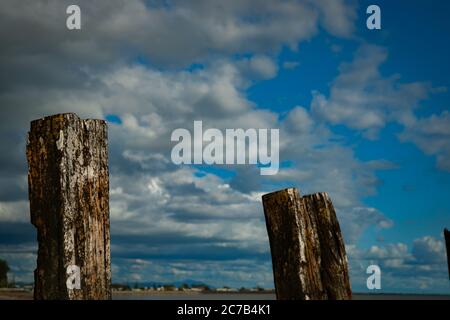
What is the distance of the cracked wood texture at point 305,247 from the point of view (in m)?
8.02

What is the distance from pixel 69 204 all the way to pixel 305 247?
2.99m

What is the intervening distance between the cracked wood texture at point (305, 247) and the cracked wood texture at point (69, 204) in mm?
2179

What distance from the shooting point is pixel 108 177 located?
300 inches

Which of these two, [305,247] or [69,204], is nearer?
[69,204]

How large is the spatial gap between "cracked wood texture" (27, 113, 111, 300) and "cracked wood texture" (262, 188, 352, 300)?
7.15 feet

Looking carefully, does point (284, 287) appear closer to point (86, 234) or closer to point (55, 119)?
point (86, 234)

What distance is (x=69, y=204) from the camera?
7.23 m

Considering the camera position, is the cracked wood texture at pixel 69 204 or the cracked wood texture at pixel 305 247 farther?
the cracked wood texture at pixel 305 247

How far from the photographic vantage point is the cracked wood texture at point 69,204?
720cm

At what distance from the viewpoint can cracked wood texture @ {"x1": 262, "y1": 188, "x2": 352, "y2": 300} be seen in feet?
26.3

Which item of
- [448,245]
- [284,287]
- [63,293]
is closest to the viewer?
[63,293]

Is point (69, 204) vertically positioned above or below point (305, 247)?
above
